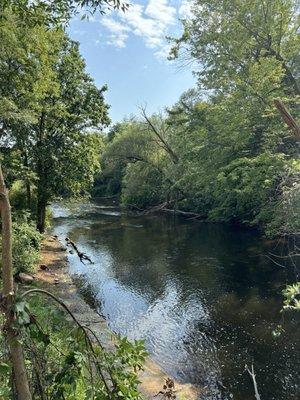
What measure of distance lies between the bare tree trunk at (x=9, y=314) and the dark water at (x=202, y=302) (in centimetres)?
656

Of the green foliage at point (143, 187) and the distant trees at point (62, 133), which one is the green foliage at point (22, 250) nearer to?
the distant trees at point (62, 133)

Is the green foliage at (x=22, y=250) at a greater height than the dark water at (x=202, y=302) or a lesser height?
greater

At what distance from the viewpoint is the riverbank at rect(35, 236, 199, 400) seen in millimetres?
7961

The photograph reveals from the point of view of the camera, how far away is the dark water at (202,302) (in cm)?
898

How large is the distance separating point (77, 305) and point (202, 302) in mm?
4288

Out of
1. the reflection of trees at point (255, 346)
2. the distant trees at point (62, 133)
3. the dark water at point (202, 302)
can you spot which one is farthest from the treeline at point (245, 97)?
the distant trees at point (62, 133)

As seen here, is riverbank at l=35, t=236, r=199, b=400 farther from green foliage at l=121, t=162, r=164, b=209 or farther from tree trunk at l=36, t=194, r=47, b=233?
green foliage at l=121, t=162, r=164, b=209

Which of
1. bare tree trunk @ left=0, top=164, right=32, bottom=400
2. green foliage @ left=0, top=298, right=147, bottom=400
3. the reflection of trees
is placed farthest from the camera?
the reflection of trees

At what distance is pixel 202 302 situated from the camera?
13320 mm

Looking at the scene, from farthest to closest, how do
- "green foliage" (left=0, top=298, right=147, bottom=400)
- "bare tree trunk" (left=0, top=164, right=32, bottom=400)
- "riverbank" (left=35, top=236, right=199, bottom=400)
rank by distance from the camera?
"riverbank" (left=35, top=236, right=199, bottom=400) → "green foliage" (left=0, top=298, right=147, bottom=400) → "bare tree trunk" (left=0, top=164, right=32, bottom=400)

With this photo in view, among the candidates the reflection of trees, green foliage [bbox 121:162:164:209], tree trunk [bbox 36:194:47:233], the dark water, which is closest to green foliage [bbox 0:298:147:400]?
the dark water

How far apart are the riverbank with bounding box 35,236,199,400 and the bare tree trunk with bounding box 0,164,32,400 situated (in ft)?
2.29

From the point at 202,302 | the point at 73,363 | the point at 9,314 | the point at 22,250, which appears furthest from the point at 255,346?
the point at 9,314

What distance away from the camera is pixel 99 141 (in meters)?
22.3
